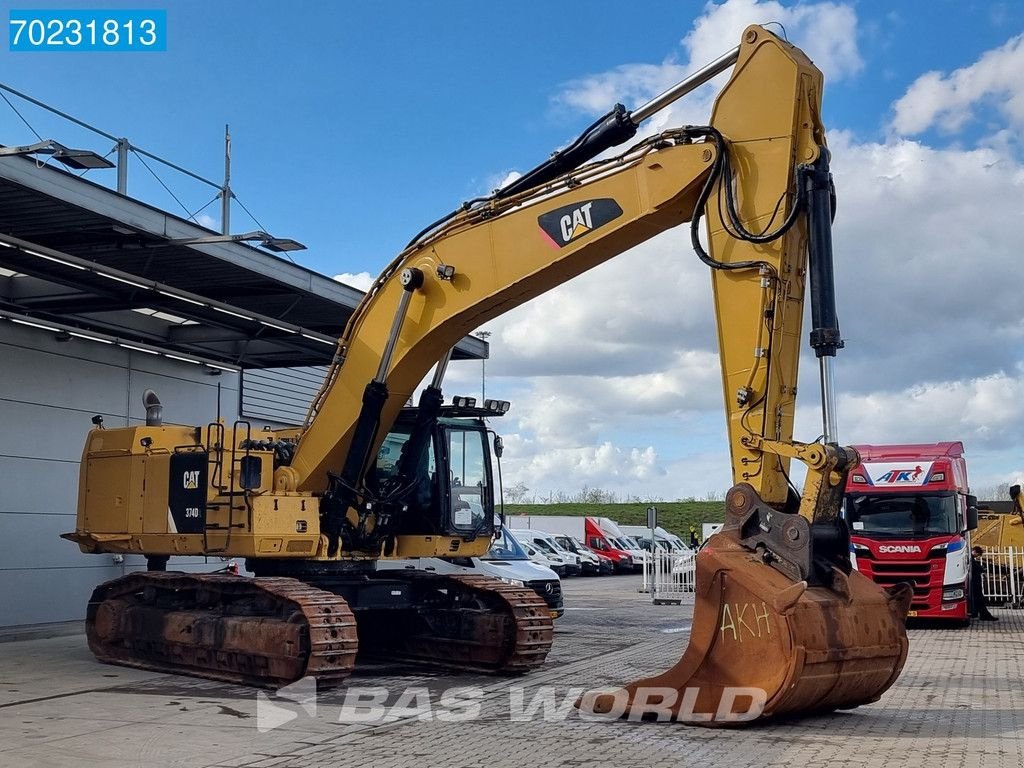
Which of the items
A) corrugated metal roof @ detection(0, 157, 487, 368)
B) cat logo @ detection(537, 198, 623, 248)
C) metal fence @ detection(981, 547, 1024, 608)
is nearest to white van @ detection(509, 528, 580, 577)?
metal fence @ detection(981, 547, 1024, 608)

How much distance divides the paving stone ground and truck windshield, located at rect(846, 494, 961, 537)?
224 inches

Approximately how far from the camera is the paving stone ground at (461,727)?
816 centimetres

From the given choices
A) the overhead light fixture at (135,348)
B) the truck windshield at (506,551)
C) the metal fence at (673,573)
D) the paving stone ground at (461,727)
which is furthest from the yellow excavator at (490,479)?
the metal fence at (673,573)

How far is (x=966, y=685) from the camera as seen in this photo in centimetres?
1225

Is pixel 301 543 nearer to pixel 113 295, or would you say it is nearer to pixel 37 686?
pixel 37 686

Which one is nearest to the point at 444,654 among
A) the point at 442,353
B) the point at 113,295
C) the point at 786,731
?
the point at 442,353

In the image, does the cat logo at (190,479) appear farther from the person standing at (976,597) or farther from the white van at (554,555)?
the white van at (554,555)

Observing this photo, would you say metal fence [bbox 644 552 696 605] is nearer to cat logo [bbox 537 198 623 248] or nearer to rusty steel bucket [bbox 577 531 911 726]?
cat logo [bbox 537 198 623 248]

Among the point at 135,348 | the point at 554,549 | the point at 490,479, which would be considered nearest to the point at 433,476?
the point at 490,479

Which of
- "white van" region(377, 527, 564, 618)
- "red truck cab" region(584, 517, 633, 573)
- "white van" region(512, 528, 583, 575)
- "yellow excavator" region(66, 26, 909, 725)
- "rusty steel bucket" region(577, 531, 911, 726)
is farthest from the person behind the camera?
"red truck cab" region(584, 517, 633, 573)

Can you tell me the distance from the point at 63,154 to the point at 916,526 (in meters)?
14.6

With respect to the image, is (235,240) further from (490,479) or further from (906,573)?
(906,573)

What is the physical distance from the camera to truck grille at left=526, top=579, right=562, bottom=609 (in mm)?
18928

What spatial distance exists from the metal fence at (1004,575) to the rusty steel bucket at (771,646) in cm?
1636
